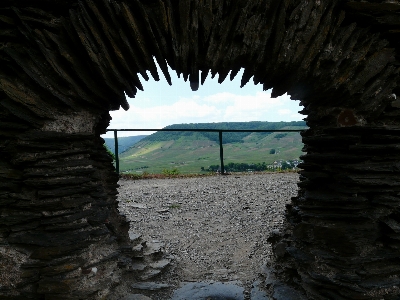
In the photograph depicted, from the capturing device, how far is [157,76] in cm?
311

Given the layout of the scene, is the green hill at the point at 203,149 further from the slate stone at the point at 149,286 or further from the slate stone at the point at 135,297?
the slate stone at the point at 135,297

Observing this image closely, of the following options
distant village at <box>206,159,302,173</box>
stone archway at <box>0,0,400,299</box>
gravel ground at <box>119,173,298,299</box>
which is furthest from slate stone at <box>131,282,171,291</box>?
distant village at <box>206,159,302,173</box>

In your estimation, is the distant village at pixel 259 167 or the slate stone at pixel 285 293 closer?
the slate stone at pixel 285 293

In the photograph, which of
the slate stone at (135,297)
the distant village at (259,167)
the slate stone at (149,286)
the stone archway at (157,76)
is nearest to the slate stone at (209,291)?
the slate stone at (149,286)

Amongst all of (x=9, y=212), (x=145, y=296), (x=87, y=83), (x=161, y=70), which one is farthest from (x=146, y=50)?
(x=145, y=296)

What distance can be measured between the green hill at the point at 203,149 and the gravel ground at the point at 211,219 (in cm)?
176

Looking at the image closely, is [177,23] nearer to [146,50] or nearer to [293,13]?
[146,50]

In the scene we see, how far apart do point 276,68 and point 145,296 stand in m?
2.74

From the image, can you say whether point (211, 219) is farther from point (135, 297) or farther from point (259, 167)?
point (259, 167)

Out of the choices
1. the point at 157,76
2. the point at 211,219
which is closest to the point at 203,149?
the point at 211,219

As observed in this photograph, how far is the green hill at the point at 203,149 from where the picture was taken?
43.7 ft

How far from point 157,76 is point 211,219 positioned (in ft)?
15.8

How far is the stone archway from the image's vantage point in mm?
2752

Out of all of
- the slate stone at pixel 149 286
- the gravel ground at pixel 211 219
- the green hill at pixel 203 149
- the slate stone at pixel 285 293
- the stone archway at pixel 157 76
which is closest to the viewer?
the stone archway at pixel 157 76
